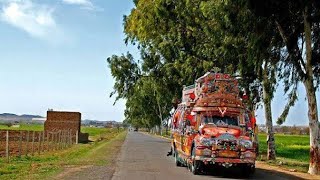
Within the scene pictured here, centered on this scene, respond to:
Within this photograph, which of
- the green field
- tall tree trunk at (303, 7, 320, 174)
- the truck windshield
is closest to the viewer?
the truck windshield

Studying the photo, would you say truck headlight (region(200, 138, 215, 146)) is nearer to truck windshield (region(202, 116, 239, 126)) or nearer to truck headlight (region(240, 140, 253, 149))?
truck headlight (region(240, 140, 253, 149))

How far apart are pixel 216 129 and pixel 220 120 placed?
1.00 m

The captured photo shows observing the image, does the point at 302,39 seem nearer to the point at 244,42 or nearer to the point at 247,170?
the point at 244,42

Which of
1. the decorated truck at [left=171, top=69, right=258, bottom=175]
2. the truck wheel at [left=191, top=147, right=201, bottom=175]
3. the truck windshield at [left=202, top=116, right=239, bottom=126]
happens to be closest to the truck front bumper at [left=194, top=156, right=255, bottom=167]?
the decorated truck at [left=171, top=69, right=258, bottom=175]

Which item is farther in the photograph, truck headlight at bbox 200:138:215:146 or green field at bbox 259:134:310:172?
green field at bbox 259:134:310:172

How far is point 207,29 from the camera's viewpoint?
3042cm

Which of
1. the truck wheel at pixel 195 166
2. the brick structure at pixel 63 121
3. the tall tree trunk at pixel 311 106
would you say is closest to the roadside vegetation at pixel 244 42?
the tall tree trunk at pixel 311 106

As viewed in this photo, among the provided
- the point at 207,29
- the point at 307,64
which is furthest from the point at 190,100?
the point at 207,29

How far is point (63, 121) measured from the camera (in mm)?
58812

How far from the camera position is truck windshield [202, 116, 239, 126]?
783 inches

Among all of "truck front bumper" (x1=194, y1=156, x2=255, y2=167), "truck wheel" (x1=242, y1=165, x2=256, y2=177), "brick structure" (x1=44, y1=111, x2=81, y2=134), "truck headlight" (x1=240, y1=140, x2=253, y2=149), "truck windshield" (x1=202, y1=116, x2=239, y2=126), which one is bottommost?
"truck wheel" (x1=242, y1=165, x2=256, y2=177)

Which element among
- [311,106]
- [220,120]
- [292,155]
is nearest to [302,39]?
[311,106]

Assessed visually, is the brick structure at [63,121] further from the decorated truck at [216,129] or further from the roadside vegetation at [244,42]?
the decorated truck at [216,129]

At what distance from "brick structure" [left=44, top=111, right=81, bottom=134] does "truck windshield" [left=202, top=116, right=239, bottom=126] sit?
4003 centimetres
